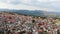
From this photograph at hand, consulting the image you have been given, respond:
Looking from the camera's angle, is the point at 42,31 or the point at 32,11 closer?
the point at 42,31

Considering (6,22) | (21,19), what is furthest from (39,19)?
(6,22)

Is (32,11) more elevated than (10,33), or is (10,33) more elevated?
(32,11)

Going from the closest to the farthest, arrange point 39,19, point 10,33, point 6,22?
point 10,33, point 6,22, point 39,19

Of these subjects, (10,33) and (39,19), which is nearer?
(10,33)

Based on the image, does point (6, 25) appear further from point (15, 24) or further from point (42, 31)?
point (42, 31)

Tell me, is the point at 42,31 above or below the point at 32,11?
below

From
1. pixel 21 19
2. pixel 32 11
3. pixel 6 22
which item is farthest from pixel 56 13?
pixel 6 22

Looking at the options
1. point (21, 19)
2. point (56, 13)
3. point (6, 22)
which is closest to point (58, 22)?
point (56, 13)

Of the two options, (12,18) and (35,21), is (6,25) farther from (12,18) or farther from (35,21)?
(35,21)

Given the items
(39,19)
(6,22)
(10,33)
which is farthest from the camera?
(39,19)
